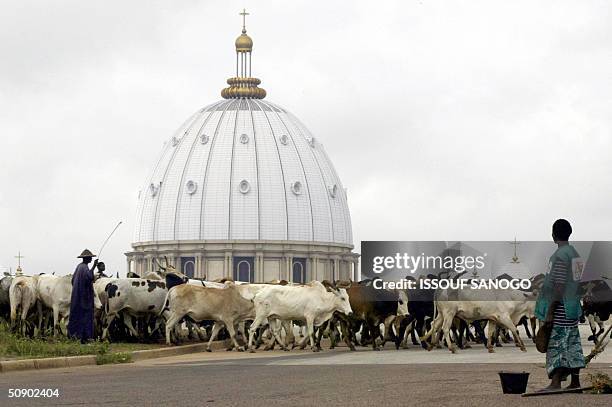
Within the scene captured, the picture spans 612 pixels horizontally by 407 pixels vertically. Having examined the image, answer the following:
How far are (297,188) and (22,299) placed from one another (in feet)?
528

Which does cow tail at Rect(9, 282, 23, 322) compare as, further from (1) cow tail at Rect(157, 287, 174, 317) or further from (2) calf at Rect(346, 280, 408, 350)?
(2) calf at Rect(346, 280, 408, 350)

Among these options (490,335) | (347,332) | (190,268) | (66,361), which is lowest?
(66,361)

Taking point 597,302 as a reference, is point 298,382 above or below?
below

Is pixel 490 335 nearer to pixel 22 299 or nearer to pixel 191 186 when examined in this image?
pixel 22 299

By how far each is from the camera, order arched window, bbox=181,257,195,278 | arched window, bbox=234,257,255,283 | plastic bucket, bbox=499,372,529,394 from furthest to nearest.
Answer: arched window, bbox=181,257,195,278, arched window, bbox=234,257,255,283, plastic bucket, bbox=499,372,529,394

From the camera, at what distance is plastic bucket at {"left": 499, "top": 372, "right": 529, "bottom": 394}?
17484mm

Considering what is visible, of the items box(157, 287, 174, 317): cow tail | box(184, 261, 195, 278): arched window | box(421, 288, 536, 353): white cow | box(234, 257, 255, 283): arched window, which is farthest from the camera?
box(184, 261, 195, 278): arched window

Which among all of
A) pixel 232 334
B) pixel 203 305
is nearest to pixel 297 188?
pixel 203 305

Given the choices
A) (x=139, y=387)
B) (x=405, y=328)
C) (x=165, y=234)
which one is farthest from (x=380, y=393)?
(x=165, y=234)

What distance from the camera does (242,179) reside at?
197000 millimetres

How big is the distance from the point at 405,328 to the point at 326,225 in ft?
531

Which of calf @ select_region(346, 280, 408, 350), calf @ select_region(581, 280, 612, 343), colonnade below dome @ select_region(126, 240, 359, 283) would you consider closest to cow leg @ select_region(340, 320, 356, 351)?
calf @ select_region(346, 280, 408, 350)

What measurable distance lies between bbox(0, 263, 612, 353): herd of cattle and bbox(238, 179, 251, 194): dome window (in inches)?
6125

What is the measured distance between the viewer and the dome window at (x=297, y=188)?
19700cm
